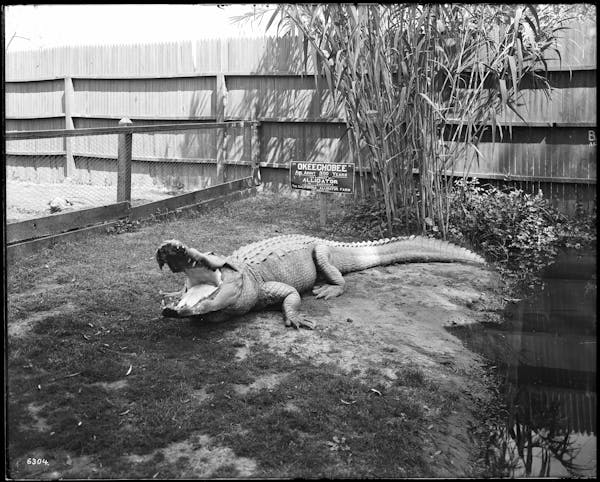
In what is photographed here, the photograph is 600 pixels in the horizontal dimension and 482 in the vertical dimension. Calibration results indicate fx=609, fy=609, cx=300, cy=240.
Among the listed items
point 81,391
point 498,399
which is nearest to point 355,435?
point 498,399

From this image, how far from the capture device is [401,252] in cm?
453

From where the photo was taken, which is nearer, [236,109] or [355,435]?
[355,435]

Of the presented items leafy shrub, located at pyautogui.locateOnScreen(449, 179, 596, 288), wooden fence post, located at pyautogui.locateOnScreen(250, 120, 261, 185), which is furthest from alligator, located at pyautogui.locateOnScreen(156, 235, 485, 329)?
wooden fence post, located at pyautogui.locateOnScreen(250, 120, 261, 185)

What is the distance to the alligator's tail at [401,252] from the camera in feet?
14.3

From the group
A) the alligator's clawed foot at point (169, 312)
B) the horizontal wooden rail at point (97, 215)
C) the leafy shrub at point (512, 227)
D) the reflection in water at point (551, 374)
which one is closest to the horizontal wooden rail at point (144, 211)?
the horizontal wooden rail at point (97, 215)

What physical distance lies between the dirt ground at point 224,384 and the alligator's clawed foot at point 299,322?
47 millimetres

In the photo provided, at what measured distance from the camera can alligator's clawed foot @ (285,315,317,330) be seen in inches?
125

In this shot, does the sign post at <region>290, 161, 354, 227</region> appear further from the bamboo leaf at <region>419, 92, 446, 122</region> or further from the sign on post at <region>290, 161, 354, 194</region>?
the bamboo leaf at <region>419, 92, 446, 122</region>

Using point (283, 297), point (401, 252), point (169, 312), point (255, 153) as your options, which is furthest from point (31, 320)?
point (255, 153)

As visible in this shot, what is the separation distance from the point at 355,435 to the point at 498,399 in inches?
27.8

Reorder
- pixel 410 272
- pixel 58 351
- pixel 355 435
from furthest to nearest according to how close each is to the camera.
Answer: pixel 410 272 → pixel 58 351 → pixel 355 435

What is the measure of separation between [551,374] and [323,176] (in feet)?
8.04

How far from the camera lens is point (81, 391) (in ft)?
7.21

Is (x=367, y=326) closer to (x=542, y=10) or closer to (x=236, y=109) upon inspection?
(x=542, y=10)
